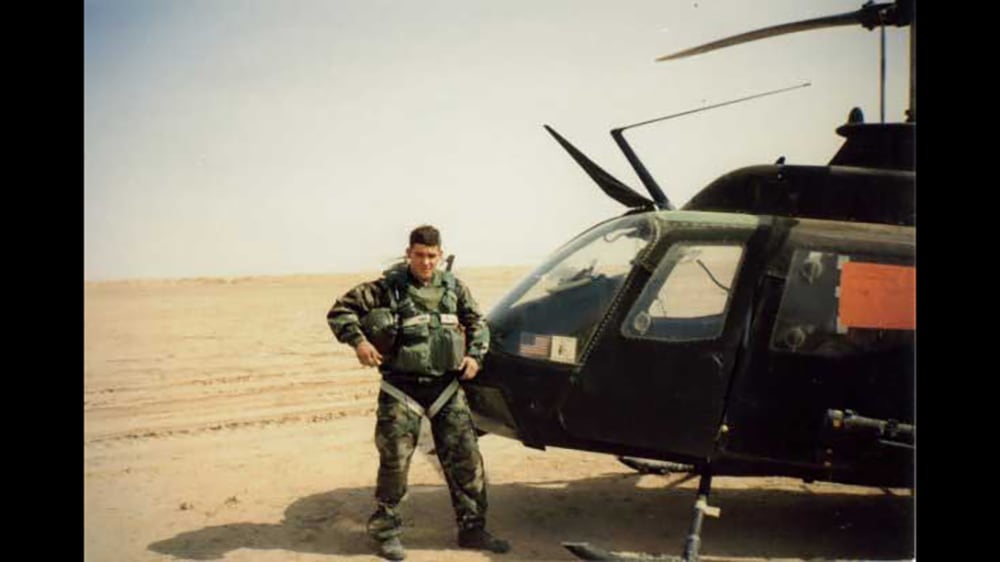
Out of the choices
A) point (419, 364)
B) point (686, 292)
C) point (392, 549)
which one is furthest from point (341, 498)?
point (686, 292)

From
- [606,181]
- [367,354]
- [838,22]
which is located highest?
[838,22]

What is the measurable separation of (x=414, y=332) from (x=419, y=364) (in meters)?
0.21

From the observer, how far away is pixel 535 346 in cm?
521

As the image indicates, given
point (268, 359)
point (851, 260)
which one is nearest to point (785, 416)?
point (851, 260)

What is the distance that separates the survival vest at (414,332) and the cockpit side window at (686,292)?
1172 millimetres

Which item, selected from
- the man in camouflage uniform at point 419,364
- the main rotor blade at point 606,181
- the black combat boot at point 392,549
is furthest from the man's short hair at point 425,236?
the black combat boot at point 392,549

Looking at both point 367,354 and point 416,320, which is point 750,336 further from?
point 367,354

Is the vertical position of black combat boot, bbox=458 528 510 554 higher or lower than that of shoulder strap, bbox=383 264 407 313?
lower

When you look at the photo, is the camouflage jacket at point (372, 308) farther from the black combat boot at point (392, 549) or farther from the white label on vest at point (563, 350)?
the black combat boot at point (392, 549)

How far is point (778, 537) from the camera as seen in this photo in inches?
222

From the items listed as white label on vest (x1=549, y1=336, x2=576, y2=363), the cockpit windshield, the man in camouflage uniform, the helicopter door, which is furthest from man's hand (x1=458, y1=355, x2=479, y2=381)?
the helicopter door

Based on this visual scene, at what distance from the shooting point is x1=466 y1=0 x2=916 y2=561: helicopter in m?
4.79

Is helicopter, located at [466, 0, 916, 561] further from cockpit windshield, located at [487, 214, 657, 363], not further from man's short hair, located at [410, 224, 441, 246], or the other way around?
man's short hair, located at [410, 224, 441, 246]

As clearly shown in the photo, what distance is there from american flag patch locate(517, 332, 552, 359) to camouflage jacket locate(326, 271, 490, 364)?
0.83 ft
